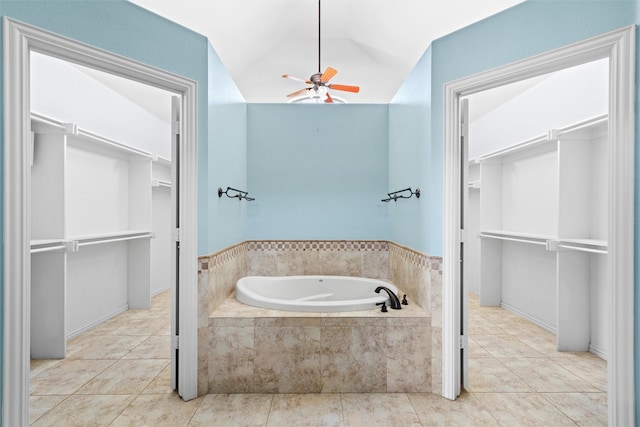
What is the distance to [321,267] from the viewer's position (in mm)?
3361

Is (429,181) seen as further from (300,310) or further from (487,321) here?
(487,321)

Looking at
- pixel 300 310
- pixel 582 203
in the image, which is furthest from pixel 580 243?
pixel 300 310

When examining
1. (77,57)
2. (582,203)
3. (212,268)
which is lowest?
(212,268)

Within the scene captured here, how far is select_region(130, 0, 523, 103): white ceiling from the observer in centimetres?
251

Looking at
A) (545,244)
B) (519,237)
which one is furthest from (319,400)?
(519,237)

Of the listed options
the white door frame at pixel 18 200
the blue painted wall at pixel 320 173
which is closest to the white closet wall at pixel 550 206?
the blue painted wall at pixel 320 173

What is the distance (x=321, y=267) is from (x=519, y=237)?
2.06 metres

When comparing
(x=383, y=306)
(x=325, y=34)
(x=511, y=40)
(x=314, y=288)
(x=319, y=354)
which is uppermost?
(x=325, y=34)

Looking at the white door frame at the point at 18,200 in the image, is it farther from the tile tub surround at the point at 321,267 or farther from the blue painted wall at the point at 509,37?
the blue painted wall at the point at 509,37

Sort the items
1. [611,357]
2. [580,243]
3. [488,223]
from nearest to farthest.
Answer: [611,357] < [580,243] < [488,223]

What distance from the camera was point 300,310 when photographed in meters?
2.20

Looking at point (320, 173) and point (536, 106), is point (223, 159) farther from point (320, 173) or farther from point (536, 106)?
point (536, 106)

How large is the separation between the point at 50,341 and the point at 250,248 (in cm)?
180

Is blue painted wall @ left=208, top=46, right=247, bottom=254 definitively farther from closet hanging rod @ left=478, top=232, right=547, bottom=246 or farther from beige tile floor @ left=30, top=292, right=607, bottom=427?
closet hanging rod @ left=478, top=232, right=547, bottom=246
